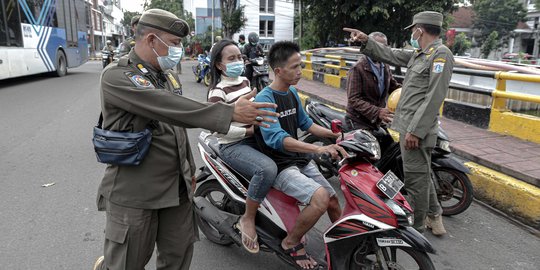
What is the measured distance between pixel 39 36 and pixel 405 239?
48.9 ft

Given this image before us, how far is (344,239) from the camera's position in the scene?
2.42 metres

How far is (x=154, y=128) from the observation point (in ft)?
6.20

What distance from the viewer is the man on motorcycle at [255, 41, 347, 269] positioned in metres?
2.46

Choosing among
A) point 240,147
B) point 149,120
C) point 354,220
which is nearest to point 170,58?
point 149,120

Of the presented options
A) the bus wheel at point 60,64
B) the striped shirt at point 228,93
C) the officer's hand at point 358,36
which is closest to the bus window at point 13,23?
the bus wheel at point 60,64

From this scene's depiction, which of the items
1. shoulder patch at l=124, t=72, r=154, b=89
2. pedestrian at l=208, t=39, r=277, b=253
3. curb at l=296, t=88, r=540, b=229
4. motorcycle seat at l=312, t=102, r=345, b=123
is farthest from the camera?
motorcycle seat at l=312, t=102, r=345, b=123

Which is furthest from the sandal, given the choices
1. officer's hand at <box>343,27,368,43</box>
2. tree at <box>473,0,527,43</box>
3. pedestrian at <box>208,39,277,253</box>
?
tree at <box>473,0,527,43</box>

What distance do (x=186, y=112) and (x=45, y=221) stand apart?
8.92 ft

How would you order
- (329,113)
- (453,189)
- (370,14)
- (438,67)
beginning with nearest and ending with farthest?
(438,67) → (453,189) → (329,113) → (370,14)

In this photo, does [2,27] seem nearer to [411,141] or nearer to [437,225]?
[411,141]

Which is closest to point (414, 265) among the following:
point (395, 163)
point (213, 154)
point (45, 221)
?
point (395, 163)

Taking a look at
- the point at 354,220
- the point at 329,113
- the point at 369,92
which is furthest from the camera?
the point at 329,113

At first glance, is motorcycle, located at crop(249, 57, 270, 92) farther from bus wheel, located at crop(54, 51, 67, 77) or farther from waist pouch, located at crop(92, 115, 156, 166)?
bus wheel, located at crop(54, 51, 67, 77)

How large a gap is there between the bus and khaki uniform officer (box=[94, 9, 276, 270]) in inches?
471
